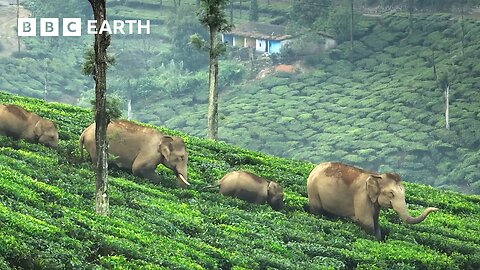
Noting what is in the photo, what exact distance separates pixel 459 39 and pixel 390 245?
464ft

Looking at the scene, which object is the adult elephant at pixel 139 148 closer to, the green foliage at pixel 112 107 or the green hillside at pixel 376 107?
the green foliage at pixel 112 107

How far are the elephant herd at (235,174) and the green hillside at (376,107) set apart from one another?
307 ft

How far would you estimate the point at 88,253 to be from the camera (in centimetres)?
3020

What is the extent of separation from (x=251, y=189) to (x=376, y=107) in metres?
119

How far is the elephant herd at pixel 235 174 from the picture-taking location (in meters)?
40.3

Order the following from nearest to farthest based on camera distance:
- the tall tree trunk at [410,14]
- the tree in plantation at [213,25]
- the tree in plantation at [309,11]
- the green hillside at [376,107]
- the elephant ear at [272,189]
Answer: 1. the elephant ear at [272,189]
2. the tree in plantation at [213,25]
3. the green hillside at [376,107]
4. the tall tree trunk at [410,14]
5. the tree in plantation at [309,11]

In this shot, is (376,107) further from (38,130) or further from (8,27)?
(38,130)

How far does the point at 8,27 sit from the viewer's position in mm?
186875

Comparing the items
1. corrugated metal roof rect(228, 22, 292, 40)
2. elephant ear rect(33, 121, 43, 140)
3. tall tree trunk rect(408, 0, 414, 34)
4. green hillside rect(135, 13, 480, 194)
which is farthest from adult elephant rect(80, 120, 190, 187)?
tall tree trunk rect(408, 0, 414, 34)

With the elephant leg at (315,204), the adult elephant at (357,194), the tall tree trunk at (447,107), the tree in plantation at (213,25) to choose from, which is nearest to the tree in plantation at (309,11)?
the tall tree trunk at (447,107)

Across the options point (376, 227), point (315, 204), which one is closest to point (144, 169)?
point (315, 204)

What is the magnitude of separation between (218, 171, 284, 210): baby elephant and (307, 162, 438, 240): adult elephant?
140 cm

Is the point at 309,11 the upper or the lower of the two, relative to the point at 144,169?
lower

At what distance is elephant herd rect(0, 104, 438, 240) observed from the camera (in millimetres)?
40312
